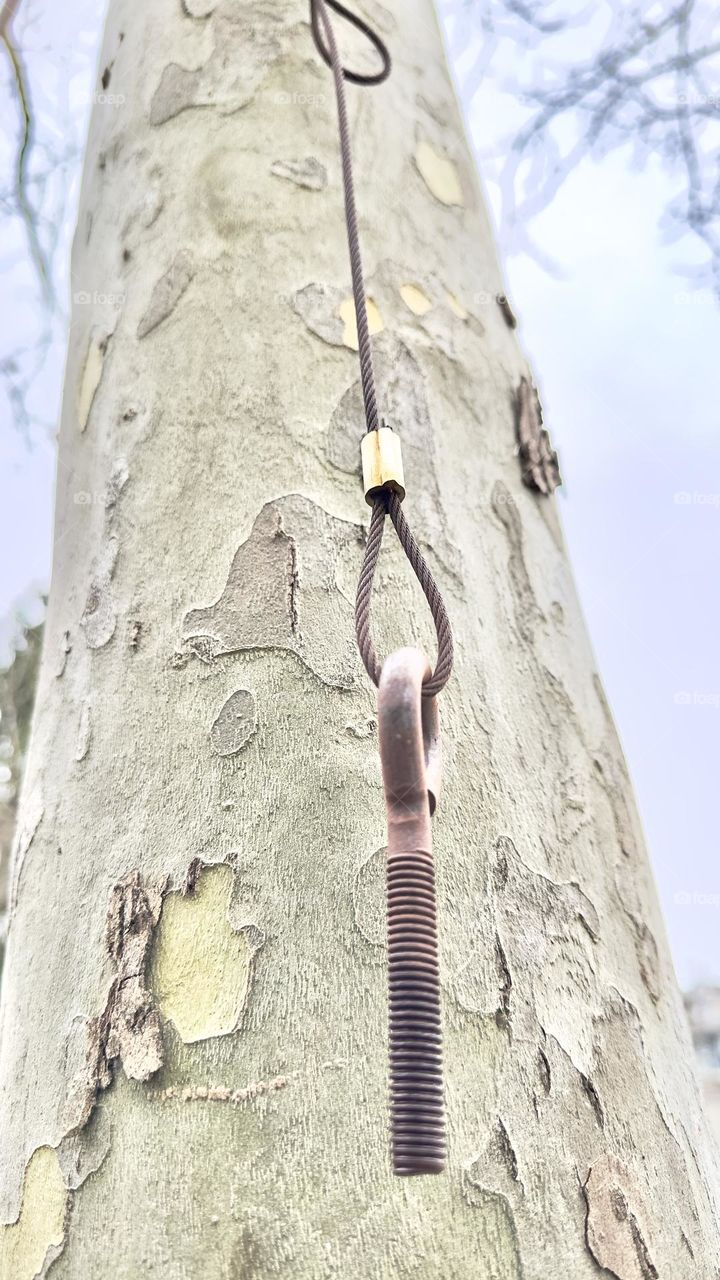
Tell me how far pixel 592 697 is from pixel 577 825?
6.4 inches

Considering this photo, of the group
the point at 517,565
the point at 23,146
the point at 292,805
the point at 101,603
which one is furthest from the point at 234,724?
the point at 23,146

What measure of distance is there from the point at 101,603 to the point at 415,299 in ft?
1.43

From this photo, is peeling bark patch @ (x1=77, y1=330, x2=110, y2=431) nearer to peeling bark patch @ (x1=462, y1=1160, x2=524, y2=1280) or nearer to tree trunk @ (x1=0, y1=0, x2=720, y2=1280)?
tree trunk @ (x1=0, y1=0, x2=720, y2=1280)

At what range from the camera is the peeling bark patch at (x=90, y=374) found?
954 millimetres

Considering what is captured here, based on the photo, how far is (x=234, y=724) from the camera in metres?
0.68

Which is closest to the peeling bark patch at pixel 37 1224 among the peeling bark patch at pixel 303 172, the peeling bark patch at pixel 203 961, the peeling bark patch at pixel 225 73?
the peeling bark patch at pixel 203 961

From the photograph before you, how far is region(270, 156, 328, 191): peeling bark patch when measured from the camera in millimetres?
950

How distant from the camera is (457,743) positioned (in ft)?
2.29

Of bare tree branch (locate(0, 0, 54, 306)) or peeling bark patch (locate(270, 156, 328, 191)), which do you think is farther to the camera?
bare tree branch (locate(0, 0, 54, 306))

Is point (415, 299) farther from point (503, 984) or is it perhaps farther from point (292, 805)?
point (503, 984)

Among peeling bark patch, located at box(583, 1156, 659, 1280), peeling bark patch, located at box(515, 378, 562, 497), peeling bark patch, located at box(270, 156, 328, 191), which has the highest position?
peeling bark patch, located at box(270, 156, 328, 191)

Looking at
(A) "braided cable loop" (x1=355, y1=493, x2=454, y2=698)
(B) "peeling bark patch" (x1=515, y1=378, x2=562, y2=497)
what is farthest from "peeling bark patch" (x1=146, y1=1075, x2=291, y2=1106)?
(B) "peeling bark patch" (x1=515, y1=378, x2=562, y2=497)

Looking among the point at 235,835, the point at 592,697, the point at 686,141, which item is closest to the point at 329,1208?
the point at 235,835

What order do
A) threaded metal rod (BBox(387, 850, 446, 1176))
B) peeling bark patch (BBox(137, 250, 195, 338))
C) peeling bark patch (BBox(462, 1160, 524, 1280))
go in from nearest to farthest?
threaded metal rod (BBox(387, 850, 446, 1176)) < peeling bark patch (BBox(462, 1160, 524, 1280)) < peeling bark patch (BBox(137, 250, 195, 338))
